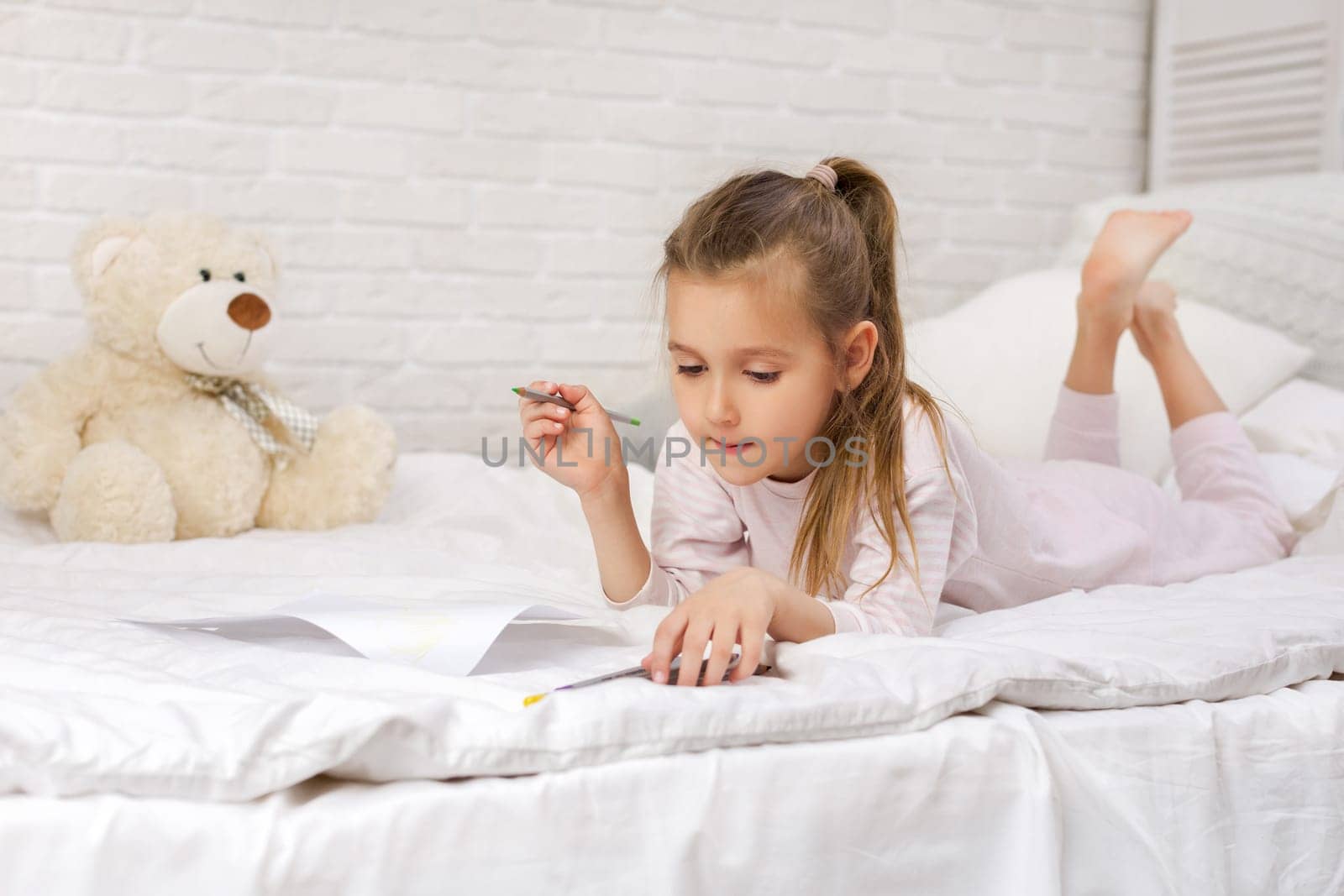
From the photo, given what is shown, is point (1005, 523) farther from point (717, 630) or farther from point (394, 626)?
point (394, 626)

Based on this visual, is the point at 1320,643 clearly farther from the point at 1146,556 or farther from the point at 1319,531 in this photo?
the point at 1319,531

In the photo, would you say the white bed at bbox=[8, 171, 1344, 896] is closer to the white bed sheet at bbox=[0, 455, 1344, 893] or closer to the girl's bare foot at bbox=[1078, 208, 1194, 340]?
the white bed sheet at bbox=[0, 455, 1344, 893]

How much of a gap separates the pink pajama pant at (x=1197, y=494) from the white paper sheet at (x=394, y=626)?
770mm

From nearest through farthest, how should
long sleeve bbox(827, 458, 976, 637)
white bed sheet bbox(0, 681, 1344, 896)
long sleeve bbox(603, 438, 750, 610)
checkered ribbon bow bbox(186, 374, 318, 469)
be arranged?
1. white bed sheet bbox(0, 681, 1344, 896)
2. long sleeve bbox(827, 458, 976, 637)
3. long sleeve bbox(603, 438, 750, 610)
4. checkered ribbon bow bbox(186, 374, 318, 469)

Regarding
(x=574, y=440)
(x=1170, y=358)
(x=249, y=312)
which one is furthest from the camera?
(x=1170, y=358)

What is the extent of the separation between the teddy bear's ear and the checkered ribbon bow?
157 mm

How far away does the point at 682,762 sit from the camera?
698 mm

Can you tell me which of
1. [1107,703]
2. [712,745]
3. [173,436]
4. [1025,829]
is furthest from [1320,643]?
[173,436]

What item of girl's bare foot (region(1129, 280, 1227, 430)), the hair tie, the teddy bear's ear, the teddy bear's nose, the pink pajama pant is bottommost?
the pink pajama pant

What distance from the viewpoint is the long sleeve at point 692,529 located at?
1128mm

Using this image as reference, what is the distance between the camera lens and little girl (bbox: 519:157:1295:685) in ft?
3.17

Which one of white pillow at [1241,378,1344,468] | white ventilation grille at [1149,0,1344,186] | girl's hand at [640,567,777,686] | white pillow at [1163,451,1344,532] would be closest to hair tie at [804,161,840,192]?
girl's hand at [640,567,777,686]

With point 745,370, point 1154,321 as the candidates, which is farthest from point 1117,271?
point 745,370

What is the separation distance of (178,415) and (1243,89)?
1.88 metres
